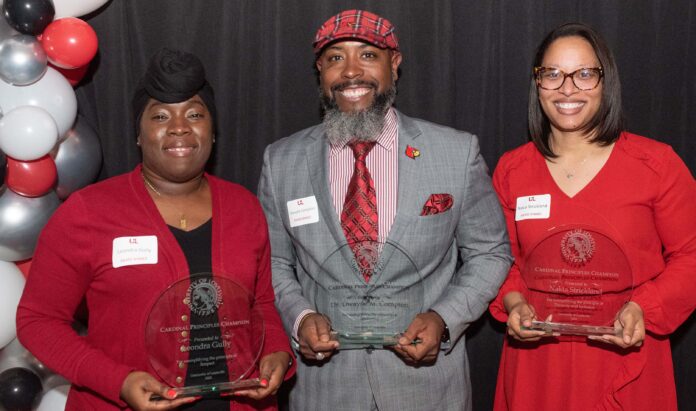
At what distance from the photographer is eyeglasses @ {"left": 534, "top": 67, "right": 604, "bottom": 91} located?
2445 mm

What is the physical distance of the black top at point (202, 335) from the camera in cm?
200

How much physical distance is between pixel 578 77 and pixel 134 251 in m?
1.58

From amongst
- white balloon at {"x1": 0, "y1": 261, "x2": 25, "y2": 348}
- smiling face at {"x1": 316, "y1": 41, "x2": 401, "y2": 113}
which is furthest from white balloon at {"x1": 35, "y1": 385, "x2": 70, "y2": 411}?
smiling face at {"x1": 316, "y1": 41, "x2": 401, "y2": 113}

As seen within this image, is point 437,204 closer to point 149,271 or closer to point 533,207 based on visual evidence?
point 533,207

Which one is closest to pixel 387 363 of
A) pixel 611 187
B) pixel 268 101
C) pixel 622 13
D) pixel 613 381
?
pixel 613 381

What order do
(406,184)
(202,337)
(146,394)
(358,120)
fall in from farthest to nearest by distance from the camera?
1. (358,120)
2. (406,184)
3. (202,337)
4. (146,394)

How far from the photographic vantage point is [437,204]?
2365 mm

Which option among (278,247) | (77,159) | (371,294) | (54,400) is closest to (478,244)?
(371,294)

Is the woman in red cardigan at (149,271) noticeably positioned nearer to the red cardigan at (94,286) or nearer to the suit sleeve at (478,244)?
the red cardigan at (94,286)

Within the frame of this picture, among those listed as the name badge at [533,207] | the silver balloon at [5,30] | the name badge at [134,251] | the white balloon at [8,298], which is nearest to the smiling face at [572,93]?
the name badge at [533,207]

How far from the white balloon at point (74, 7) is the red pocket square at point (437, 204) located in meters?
1.61

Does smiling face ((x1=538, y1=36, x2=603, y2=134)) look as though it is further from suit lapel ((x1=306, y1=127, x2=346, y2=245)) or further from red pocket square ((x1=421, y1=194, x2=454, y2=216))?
suit lapel ((x1=306, y1=127, x2=346, y2=245))

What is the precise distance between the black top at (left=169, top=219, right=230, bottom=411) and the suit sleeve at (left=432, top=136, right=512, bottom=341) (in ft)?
2.46

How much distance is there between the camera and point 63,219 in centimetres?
206
